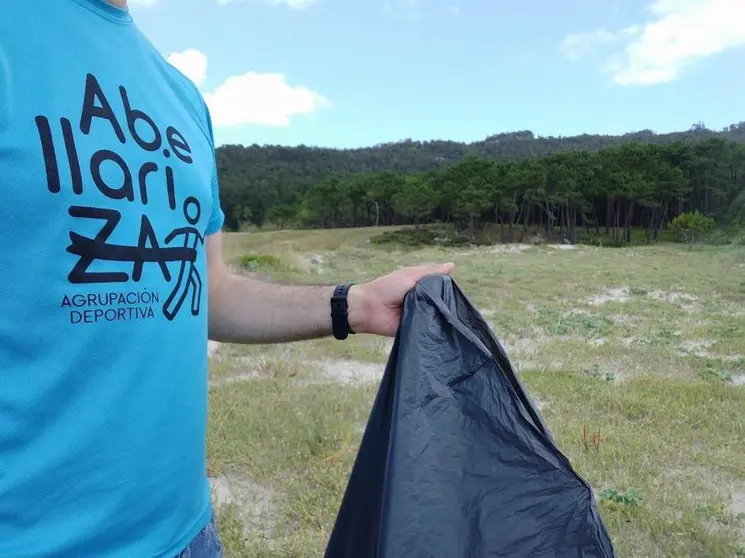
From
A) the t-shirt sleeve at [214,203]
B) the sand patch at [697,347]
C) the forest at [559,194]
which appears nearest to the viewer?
the t-shirt sleeve at [214,203]

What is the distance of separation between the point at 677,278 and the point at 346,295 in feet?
59.6

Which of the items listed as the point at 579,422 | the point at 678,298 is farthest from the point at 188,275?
the point at 678,298

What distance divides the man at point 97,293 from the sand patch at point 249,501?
2588mm

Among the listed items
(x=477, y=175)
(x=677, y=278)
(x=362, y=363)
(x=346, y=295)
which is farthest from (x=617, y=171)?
(x=346, y=295)

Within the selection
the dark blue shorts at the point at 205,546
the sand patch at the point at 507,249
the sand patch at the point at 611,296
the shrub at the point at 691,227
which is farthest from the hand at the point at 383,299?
the shrub at the point at 691,227

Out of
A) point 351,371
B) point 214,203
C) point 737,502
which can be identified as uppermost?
point 214,203

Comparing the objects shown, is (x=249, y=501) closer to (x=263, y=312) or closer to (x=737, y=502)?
(x=263, y=312)

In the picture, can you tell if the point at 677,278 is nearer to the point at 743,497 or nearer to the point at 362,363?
the point at 362,363

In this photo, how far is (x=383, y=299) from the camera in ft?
5.82

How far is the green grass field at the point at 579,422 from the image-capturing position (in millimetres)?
3791

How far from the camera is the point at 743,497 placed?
14.0 ft

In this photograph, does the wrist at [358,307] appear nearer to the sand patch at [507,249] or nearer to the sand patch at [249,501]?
the sand patch at [249,501]

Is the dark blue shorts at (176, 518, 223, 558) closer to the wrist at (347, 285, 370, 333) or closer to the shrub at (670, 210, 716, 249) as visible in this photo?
the wrist at (347, 285, 370, 333)

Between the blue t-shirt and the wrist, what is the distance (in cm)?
57
